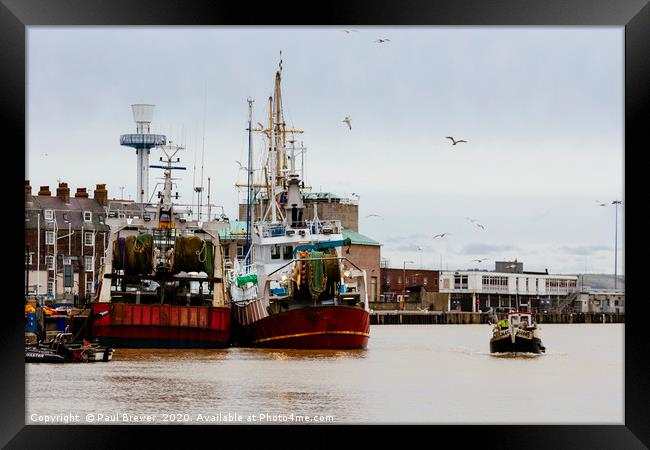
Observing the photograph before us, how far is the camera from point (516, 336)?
33.7 metres

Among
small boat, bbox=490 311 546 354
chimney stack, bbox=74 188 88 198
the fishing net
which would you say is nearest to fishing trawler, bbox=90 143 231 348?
the fishing net

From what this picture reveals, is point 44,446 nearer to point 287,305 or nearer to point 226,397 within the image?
point 226,397

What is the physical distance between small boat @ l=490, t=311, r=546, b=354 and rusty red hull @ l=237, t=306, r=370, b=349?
12.4 ft

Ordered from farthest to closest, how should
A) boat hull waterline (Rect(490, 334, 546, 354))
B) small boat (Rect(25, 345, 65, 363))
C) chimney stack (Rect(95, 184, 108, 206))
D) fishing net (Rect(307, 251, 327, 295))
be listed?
chimney stack (Rect(95, 184, 108, 206))
boat hull waterline (Rect(490, 334, 546, 354))
fishing net (Rect(307, 251, 327, 295))
small boat (Rect(25, 345, 65, 363))

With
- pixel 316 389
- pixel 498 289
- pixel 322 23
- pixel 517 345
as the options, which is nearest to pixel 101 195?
pixel 517 345

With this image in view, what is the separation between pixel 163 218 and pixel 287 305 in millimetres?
4367

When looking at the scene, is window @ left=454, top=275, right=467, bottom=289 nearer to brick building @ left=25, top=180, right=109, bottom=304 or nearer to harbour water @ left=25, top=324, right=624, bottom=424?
brick building @ left=25, top=180, right=109, bottom=304

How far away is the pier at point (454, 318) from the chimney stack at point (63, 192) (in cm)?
2655

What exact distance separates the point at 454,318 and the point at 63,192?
3871 centimetres

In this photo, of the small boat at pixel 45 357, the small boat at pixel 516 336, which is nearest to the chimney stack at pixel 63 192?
the small boat at pixel 516 336

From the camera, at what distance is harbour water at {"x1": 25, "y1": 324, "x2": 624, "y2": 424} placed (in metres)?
18.4

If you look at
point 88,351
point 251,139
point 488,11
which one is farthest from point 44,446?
point 251,139

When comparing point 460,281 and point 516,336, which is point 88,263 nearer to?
point 516,336

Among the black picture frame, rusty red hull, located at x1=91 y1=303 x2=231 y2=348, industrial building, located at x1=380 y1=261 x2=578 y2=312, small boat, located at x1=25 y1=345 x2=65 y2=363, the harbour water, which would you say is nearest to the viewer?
the black picture frame
